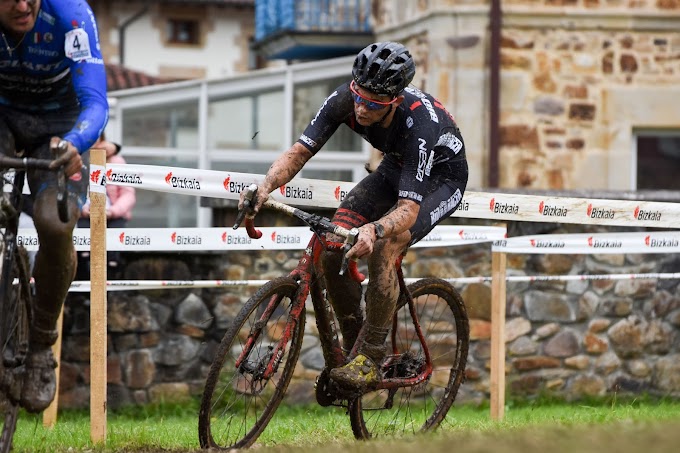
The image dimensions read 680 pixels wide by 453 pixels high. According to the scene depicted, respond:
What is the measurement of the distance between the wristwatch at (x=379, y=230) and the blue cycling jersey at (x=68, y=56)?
1392 millimetres

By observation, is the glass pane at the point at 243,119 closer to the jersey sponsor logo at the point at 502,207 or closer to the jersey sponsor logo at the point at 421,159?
the jersey sponsor logo at the point at 502,207

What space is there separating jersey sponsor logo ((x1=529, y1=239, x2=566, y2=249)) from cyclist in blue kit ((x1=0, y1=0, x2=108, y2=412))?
183 inches

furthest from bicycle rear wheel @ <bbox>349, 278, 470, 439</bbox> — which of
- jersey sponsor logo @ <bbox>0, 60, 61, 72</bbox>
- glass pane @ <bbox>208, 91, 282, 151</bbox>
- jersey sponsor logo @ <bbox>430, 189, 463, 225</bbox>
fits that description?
glass pane @ <bbox>208, 91, 282, 151</bbox>

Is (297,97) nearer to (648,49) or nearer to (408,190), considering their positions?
(648,49)

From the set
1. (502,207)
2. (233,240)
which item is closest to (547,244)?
(502,207)

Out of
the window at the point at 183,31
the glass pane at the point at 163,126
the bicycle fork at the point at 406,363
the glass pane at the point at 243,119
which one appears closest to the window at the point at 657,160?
the glass pane at the point at 243,119

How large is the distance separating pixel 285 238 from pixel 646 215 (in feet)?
8.41

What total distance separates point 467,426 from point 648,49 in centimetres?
1237

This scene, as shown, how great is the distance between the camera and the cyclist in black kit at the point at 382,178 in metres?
6.73

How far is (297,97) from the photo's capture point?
72.3 feet

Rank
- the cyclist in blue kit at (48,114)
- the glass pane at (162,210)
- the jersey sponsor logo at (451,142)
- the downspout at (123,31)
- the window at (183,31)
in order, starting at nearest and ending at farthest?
the cyclist in blue kit at (48,114) < the jersey sponsor logo at (451,142) < the glass pane at (162,210) < the downspout at (123,31) < the window at (183,31)

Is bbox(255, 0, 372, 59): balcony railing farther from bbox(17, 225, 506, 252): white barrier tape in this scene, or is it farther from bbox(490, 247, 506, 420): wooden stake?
bbox(17, 225, 506, 252): white barrier tape

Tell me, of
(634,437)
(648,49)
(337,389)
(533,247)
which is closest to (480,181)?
(648,49)

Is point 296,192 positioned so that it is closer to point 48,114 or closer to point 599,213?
point 48,114
